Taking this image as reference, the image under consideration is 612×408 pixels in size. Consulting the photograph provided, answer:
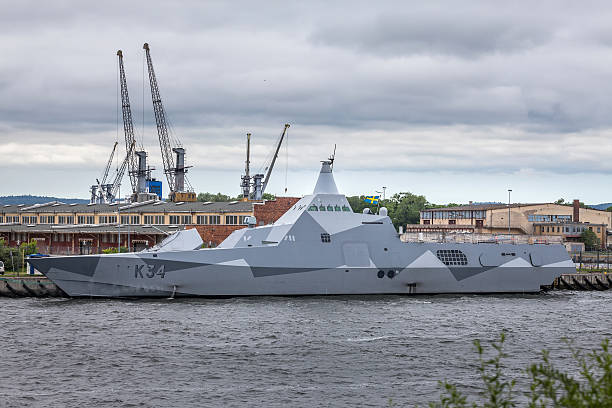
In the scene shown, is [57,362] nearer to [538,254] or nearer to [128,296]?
[128,296]

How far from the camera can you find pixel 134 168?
10000cm

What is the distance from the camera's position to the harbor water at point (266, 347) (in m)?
19.0

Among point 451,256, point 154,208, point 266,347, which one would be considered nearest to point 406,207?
point 154,208

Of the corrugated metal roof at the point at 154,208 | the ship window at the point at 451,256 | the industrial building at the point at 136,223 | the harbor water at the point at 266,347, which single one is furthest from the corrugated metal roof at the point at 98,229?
the ship window at the point at 451,256

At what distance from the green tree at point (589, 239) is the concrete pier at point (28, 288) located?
5311 centimetres

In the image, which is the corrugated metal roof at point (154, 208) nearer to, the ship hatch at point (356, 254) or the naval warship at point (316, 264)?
the naval warship at point (316, 264)

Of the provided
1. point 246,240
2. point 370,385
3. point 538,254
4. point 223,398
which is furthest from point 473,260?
point 223,398

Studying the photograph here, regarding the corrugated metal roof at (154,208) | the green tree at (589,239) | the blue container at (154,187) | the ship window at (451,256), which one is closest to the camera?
the ship window at (451,256)

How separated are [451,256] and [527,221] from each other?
35.8 meters

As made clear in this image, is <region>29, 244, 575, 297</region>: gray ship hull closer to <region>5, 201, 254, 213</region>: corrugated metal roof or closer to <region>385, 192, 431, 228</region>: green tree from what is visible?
<region>5, 201, 254, 213</region>: corrugated metal roof

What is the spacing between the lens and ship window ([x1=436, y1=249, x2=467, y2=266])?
3894cm

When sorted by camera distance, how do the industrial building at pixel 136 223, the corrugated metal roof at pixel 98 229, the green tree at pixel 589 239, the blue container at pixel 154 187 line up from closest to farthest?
the industrial building at pixel 136 223
the corrugated metal roof at pixel 98 229
the green tree at pixel 589 239
the blue container at pixel 154 187

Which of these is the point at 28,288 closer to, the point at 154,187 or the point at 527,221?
the point at 527,221

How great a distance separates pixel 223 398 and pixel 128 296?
61.7 feet
